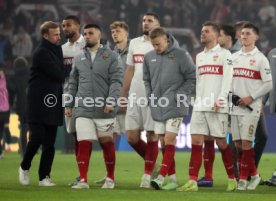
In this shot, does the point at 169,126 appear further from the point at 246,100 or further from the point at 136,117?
the point at 136,117

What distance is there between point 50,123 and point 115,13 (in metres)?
19.3

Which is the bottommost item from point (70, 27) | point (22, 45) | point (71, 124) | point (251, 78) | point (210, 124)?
point (71, 124)

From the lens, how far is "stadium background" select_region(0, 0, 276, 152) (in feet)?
114

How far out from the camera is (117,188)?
51.9 feet

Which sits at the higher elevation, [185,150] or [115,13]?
[115,13]

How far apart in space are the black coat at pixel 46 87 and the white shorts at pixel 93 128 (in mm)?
684

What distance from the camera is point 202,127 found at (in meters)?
15.5

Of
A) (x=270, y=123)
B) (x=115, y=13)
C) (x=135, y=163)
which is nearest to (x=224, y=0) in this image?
(x=115, y=13)

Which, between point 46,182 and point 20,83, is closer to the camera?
point 46,182

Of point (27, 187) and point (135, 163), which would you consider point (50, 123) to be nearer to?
point (27, 187)

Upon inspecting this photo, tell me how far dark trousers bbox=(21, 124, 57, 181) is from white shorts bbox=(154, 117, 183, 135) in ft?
5.56

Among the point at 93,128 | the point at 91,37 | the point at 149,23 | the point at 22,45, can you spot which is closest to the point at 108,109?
the point at 93,128

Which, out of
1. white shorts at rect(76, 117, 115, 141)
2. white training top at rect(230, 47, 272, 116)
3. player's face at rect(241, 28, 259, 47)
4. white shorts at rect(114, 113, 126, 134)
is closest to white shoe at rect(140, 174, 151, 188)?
white shorts at rect(76, 117, 115, 141)

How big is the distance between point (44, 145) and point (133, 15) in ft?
62.9
